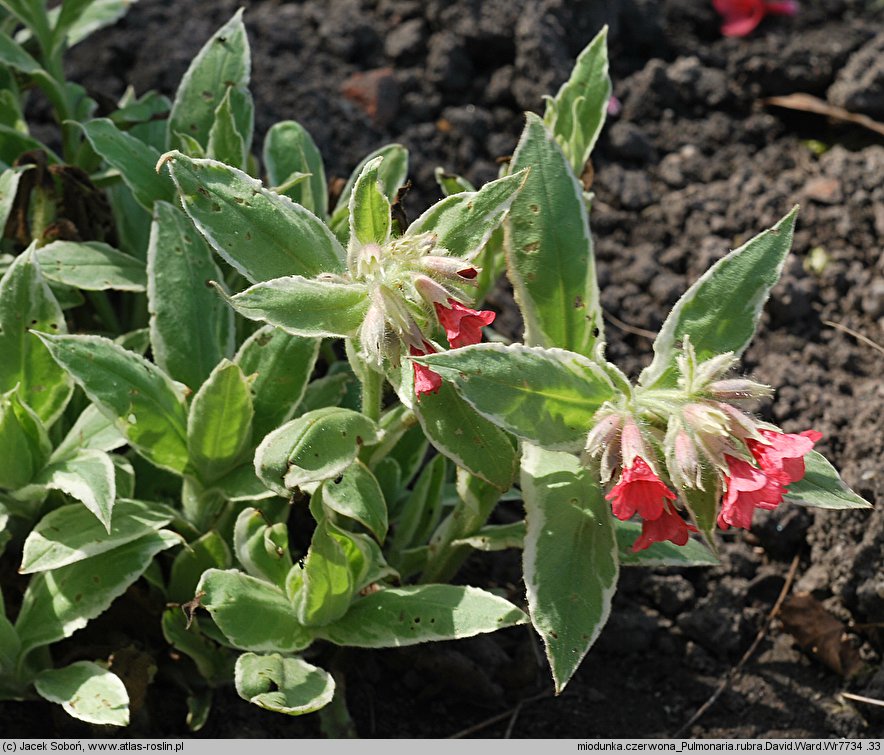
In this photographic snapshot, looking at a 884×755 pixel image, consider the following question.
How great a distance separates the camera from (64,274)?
2092 mm

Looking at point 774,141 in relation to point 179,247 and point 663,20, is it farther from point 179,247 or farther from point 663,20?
point 179,247

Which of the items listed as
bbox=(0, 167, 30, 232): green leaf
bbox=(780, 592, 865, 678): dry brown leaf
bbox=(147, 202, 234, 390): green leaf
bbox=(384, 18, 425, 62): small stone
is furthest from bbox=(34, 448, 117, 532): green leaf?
bbox=(384, 18, 425, 62): small stone

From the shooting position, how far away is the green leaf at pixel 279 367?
1.94 m

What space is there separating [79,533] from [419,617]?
586 mm

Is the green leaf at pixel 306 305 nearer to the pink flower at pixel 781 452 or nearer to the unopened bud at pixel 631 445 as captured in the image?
the unopened bud at pixel 631 445

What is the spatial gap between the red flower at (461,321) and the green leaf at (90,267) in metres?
0.83

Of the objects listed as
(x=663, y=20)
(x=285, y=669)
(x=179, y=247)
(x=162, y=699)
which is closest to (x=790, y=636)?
(x=285, y=669)

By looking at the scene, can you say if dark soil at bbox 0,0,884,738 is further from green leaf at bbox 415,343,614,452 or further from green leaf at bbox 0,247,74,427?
green leaf at bbox 415,343,614,452

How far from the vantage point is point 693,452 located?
4.92 ft

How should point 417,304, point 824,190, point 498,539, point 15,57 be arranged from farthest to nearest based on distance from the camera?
point 824,190
point 15,57
point 498,539
point 417,304

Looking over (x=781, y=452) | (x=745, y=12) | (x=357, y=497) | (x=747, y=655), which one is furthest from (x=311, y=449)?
(x=745, y=12)

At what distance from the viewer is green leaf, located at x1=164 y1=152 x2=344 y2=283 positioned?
5.49 feet

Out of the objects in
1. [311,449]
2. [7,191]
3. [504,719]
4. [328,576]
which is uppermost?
[7,191]

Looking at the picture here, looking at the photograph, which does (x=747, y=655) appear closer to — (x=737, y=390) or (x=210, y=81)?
(x=737, y=390)
